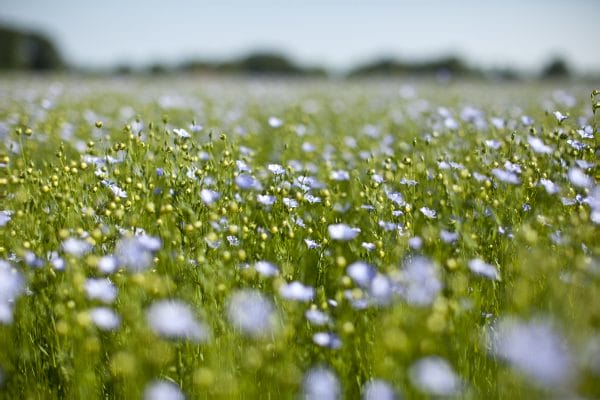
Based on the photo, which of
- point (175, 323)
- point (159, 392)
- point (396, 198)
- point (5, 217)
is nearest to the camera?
point (159, 392)

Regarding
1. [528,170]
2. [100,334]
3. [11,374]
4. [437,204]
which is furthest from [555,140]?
[11,374]

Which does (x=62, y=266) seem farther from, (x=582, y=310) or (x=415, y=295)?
(x=582, y=310)

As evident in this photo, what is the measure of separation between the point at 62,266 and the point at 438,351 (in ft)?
3.93

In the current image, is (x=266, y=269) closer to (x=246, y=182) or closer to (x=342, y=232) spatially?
(x=342, y=232)

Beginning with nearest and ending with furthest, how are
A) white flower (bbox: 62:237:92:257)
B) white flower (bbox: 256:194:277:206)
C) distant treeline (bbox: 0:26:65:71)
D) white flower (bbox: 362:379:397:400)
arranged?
white flower (bbox: 362:379:397:400)
white flower (bbox: 62:237:92:257)
white flower (bbox: 256:194:277:206)
distant treeline (bbox: 0:26:65:71)

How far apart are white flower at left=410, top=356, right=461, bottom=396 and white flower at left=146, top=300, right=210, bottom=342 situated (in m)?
0.57

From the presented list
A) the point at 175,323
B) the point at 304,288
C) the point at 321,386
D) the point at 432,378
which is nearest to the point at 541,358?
the point at 432,378

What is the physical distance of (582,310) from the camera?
3.68 feet

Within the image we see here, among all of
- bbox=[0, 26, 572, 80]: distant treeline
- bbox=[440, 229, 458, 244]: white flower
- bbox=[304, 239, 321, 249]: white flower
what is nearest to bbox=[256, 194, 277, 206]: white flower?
bbox=[304, 239, 321, 249]: white flower

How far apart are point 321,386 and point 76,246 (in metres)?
0.91

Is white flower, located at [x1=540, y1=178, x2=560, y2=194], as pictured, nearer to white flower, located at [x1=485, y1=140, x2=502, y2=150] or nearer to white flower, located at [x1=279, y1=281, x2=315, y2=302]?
white flower, located at [x1=485, y1=140, x2=502, y2=150]

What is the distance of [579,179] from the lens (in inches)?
79.4

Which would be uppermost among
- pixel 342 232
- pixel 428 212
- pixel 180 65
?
pixel 180 65

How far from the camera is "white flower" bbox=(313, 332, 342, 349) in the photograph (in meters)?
1.35
